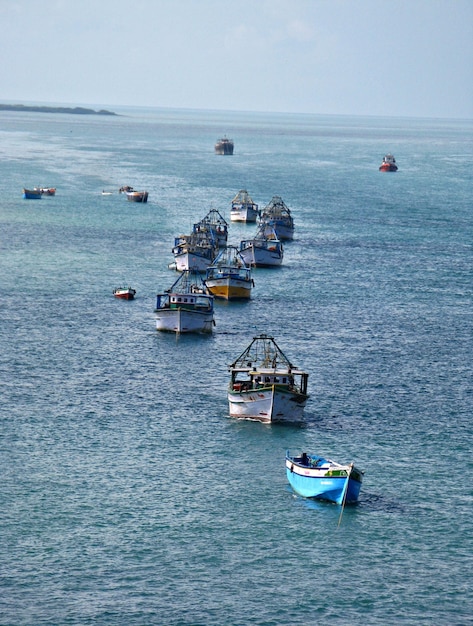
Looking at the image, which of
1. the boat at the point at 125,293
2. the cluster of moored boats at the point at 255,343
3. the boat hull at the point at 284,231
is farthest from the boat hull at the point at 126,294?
the boat hull at the point at 284,231

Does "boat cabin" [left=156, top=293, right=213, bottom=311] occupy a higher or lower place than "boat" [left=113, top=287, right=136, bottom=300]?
higher

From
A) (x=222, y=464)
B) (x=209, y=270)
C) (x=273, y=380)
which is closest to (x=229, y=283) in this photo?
(x=209, y=270)

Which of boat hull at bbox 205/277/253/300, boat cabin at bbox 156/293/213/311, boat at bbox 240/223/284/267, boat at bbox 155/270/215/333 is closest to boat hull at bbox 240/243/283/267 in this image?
boat at bbox 240/223/284/267

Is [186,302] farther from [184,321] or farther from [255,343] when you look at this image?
[255,343]

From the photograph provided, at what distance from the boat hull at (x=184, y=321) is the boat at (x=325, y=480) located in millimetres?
44070

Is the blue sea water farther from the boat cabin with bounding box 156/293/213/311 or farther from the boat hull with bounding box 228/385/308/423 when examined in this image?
the boat cabin with bounding box 156/293/213/311

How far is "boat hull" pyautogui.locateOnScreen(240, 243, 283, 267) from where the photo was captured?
537 ft

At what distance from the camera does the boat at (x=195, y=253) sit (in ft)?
509

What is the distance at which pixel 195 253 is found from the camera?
6156 inches

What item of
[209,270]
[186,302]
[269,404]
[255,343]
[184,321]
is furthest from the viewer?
[209,270]

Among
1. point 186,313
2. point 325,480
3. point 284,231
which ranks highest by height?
point 284,231

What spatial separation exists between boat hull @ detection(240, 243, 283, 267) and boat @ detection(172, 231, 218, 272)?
4744 mm

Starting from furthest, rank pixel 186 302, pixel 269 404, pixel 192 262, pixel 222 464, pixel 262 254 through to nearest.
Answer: pixel 262 254, pixel 192 262, pixel 186 302, pixel 269 404, pixel 222 464

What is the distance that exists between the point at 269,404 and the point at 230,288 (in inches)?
1908
